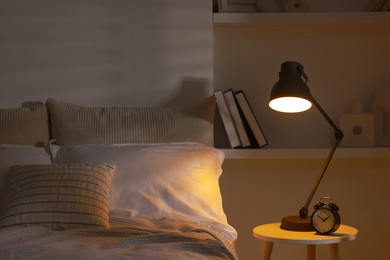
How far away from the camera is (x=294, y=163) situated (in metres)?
3.08

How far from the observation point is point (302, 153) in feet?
9.51

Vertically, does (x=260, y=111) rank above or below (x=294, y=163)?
above

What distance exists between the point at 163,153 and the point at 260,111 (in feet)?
2.42

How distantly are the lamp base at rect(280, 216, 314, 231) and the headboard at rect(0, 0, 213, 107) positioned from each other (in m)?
0.76

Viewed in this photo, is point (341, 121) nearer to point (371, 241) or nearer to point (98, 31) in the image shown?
point (371, 241)

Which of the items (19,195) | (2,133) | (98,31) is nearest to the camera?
(19,195)

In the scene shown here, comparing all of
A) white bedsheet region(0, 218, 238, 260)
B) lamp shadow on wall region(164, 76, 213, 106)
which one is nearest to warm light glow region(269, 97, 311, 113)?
lamp shadow on wall region(164, 76, 213, 106)

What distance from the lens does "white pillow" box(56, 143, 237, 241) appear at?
2377mm

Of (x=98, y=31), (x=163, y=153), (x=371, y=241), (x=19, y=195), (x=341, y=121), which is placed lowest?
(x=371, y=241)

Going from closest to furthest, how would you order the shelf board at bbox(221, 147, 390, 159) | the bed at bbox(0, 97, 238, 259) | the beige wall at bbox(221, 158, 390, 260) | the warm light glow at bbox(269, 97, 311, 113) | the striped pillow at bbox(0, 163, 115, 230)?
the bed at bbox(0, 97, 238, 259) → the striped pillow at bbox(0, 163, 115, 230) → the warm light glow at bbox(269, 97, 311, 113) → the shelf board at bbox(221, 147, 390, 159) → the beige wall at bbox(221, 158, 390, 260)

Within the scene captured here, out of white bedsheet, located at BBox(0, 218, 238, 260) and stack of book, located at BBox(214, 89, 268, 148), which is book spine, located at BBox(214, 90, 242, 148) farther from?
white bedsheet, located at BBox(0, 218, 238, 260)

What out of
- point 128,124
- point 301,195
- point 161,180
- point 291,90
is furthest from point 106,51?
point 301,195

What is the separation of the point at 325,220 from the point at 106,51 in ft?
4.19

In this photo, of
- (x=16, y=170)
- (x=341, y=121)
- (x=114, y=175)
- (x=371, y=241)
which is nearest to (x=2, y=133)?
(x=16, y=170)
